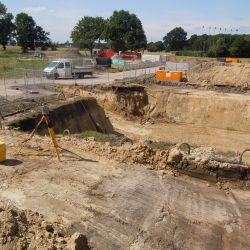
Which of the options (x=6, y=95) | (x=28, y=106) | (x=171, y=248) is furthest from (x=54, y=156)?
(x=6, y=95)

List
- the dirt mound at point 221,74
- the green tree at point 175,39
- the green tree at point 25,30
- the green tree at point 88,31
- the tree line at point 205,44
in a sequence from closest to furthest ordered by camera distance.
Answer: the dirt mound at point 221,74, the tree line at point 205,44, the green tree at point 88,31, the green tree at point 25,30, the green tree at point 175,39

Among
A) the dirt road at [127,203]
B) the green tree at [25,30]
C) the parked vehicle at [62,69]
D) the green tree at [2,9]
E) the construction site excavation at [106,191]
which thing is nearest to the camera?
the construction site excavation at [106,191]

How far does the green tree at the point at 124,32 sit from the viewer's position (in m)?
73.9

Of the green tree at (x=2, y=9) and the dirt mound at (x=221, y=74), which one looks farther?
the green tree at (x=2, y=9)

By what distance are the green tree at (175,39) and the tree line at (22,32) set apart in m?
45.4

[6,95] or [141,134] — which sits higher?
[6,95]

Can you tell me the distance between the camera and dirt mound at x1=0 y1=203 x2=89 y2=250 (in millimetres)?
6047

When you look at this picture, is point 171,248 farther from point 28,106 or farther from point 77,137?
point 28,106

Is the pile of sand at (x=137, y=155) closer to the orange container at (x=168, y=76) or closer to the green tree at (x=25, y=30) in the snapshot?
the orange container at (x=168, y=76)

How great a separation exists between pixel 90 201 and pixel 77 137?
5.63 metres

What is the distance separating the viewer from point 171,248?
762cm

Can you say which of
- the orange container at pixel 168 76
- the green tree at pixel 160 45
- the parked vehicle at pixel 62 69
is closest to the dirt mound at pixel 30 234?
the parked vehicle at pixel 62 69

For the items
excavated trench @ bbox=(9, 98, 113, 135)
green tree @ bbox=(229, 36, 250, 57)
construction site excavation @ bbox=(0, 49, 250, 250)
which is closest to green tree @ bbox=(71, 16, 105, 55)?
green tree @ bbox=(229, 36, 250, 57)

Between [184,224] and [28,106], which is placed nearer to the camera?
[184,224]
